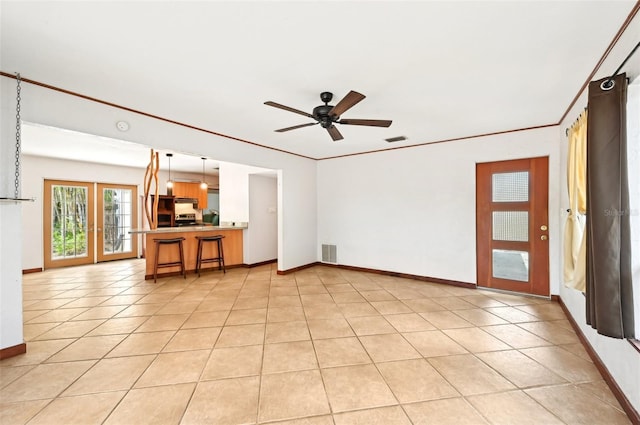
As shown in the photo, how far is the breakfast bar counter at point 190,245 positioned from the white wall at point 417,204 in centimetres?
206

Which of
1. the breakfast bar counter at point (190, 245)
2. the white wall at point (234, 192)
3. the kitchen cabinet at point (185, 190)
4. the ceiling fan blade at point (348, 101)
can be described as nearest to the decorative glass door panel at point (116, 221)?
the kitchen cabinet at point (185, 190)

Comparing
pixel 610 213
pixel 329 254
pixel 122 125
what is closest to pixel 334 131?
pixel 610 213

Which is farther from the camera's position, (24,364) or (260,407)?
(24,364)

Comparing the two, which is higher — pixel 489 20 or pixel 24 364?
pixel 489 20

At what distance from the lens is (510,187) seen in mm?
4266

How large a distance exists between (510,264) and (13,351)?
622cm

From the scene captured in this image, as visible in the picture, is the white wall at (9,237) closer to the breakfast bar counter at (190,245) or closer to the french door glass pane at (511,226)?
the breakfast bar counter at (190,245)

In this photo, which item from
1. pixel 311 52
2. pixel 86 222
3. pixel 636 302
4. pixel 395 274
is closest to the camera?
pixel 636 302

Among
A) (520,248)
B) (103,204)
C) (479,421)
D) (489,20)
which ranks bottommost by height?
(479,421)

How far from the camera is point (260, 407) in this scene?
180cm

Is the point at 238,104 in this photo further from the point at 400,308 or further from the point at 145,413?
the point at 400,308

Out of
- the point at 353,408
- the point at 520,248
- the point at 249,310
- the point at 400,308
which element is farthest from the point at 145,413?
the point at 520,248

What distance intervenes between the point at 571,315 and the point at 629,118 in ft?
8.08

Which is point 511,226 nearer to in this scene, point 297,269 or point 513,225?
point 513,225
